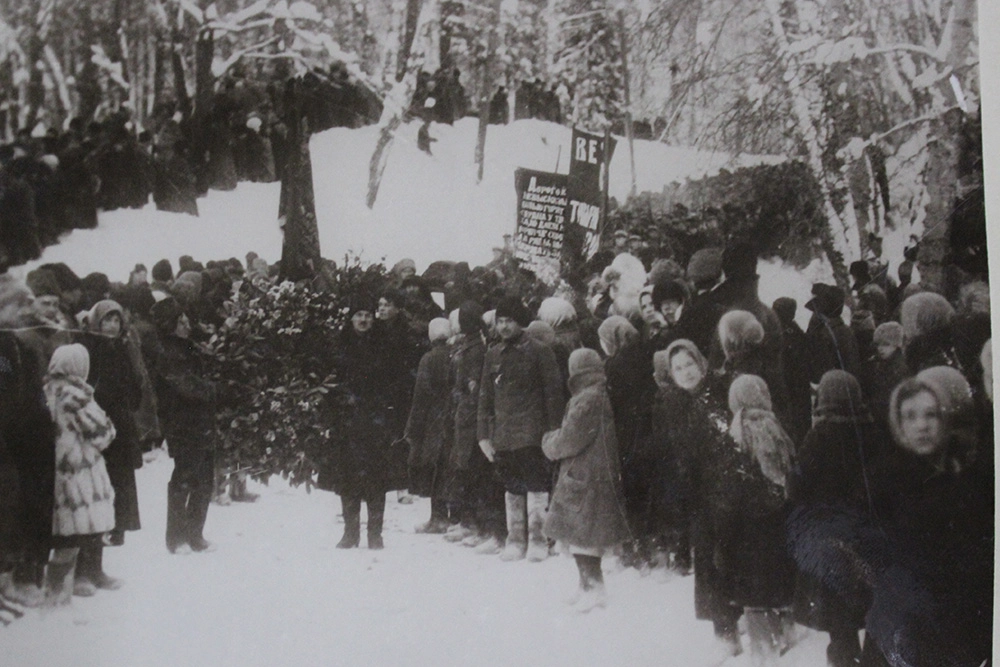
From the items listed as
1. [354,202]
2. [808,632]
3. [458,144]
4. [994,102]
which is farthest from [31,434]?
[994,102]

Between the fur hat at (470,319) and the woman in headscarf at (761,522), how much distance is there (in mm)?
1124

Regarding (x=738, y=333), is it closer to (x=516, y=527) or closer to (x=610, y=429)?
(x=610, y=429)

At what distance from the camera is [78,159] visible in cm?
401

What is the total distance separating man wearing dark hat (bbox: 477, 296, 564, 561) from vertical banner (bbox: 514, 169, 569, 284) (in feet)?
1.33

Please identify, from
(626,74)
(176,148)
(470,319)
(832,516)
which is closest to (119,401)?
(176,148)

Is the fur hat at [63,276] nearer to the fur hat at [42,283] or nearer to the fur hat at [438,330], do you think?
the fur hat at [42,283]

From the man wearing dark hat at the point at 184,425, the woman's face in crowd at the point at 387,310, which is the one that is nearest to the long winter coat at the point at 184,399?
the man wearing dark hat at the point at 184,425

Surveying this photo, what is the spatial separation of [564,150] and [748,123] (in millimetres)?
848

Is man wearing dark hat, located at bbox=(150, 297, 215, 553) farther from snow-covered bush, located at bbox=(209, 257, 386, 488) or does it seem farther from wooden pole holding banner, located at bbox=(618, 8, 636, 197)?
wooden pole holding banner, located at bbox=(618, 8, 636, 197)

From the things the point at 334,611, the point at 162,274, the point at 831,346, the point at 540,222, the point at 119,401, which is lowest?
the point at 334,611

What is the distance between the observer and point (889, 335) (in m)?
3.91

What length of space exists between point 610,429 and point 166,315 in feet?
6.53

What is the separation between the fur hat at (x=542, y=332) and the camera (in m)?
3.91

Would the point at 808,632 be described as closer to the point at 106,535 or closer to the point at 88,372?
the point at 106,535
